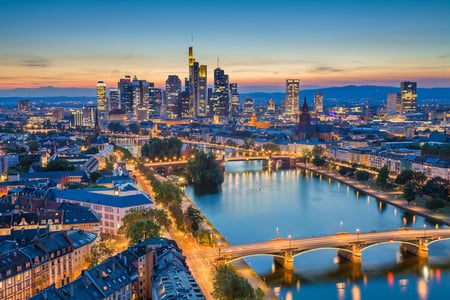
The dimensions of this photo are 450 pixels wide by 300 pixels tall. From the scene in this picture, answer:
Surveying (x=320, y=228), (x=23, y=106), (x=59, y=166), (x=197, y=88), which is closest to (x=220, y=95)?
(x=197, y=88)

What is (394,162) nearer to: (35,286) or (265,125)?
(35,286)

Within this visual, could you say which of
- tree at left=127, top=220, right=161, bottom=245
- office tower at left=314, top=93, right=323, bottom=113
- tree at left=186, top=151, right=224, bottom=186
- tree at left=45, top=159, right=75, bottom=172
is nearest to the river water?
tree at left=186, top=151, right=224, bottom=186

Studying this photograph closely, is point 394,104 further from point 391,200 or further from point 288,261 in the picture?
point 288,261

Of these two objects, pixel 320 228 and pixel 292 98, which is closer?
pixel 320 228

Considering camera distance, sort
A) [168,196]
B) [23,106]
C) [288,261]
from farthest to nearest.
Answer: [23,106] < [168,196] < [288,261]

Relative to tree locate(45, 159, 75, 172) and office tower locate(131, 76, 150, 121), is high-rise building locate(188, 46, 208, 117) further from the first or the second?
tree locate(45, 159, 75, 172)

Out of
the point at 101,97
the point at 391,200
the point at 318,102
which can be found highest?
the point at 101,97

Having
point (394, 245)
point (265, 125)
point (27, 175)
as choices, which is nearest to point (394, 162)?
point (394, 245)
